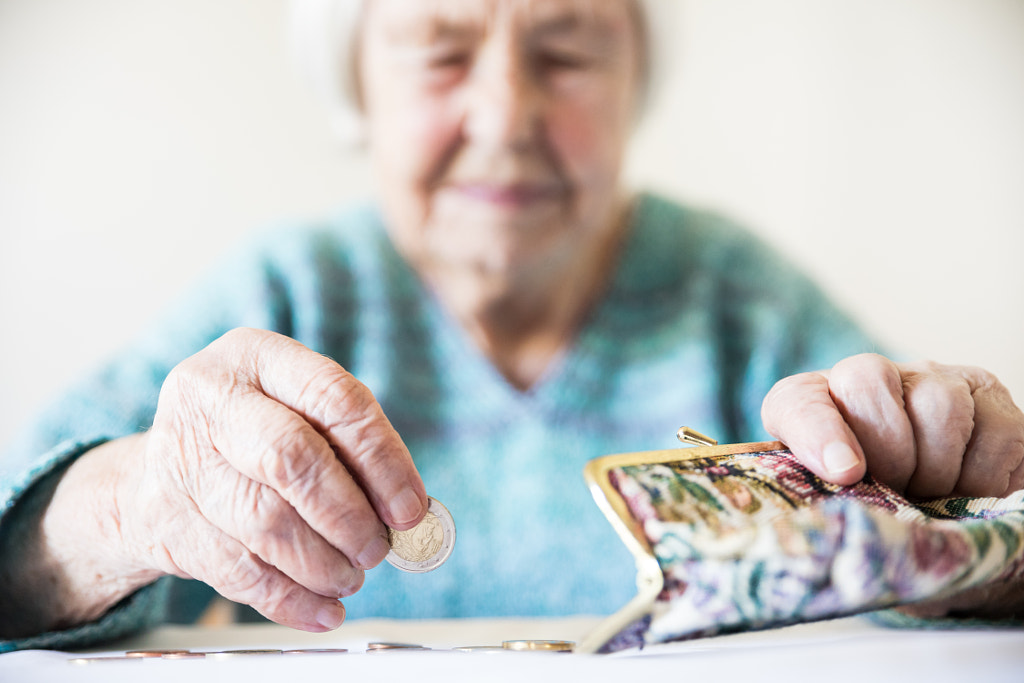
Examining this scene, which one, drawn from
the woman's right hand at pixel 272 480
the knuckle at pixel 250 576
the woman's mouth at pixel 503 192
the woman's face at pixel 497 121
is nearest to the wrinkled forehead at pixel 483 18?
the woman's face at pixel 497 121

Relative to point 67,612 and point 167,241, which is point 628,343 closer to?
point 67,612

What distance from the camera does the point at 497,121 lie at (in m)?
0.72

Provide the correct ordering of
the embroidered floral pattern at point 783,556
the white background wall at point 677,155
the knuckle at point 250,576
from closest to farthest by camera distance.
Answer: the embroidered floral pattern at point 783,556
the knuckle at point 250,576
the white background wall at point 677,155

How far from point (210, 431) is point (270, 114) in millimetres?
910

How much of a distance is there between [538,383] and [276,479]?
54 cm

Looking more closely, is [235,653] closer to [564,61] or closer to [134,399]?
[134,399]

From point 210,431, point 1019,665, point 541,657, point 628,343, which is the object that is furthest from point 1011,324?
point 210,431

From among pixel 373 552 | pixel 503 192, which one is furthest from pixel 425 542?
pixel 503 192

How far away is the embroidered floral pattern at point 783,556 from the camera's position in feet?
0.94

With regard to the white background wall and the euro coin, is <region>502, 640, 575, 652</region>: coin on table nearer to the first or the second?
the euro coin

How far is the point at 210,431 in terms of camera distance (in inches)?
15.2

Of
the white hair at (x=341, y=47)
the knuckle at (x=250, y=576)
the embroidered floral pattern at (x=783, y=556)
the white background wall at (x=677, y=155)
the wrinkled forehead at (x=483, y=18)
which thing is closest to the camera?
the embroidered floral pattern at (x=783, y=556)

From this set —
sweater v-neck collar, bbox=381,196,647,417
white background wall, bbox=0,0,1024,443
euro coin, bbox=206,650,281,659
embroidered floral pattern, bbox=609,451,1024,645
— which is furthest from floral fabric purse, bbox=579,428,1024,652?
white background wall, bbox=0,0,1024,443

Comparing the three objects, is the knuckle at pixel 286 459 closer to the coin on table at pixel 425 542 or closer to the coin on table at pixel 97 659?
the coin on table at pixel 425 542
